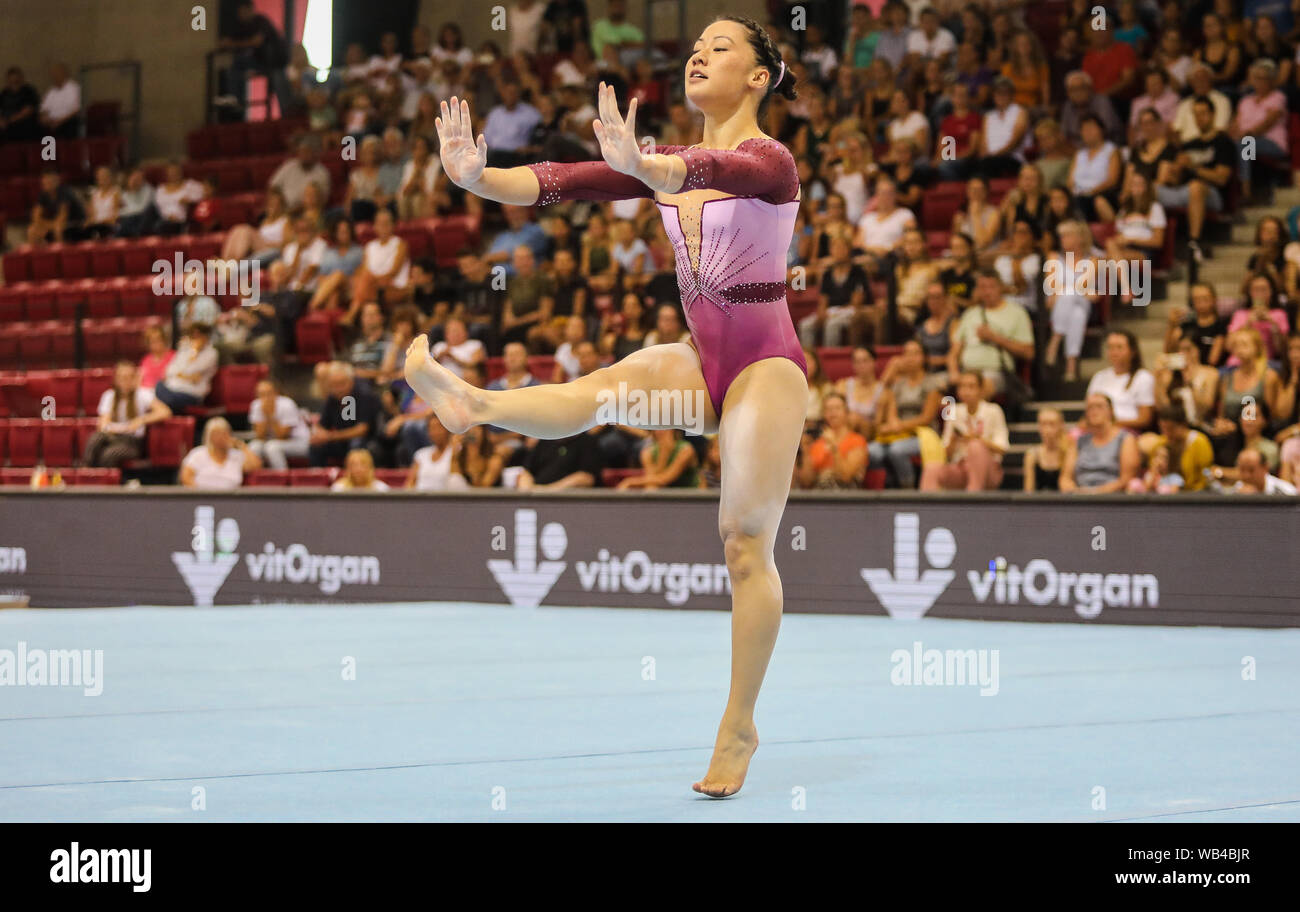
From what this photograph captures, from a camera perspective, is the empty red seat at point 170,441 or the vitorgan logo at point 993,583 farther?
the empty red seat at point 170,441

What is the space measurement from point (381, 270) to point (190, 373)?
1.83 metres

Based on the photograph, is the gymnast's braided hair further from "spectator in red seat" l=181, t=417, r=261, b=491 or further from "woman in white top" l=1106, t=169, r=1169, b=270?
"spectator in red seat" l=181, t=417, r=261, b=491

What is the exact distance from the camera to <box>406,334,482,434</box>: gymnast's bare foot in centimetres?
383

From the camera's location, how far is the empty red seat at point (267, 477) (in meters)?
11.9

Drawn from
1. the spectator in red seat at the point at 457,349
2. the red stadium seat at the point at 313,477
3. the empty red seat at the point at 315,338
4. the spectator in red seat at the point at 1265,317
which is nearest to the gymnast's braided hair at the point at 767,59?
the spectator in red seat at the point at 1265,317

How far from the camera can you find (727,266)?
4066mm

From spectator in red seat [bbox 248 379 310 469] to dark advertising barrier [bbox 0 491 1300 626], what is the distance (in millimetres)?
1844

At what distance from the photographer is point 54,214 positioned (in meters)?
17.4

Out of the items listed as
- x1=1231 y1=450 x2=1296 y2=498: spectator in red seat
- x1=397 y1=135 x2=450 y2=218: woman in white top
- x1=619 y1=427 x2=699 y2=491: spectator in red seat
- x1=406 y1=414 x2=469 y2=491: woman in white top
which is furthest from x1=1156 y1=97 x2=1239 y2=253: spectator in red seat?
x1=397 y1=135 x2=450 y2=218: woman in white top

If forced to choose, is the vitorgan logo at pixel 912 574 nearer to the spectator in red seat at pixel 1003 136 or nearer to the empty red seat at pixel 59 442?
the spectator in red seat at pixel 1003 136

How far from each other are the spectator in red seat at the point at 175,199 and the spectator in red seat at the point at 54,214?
1044mm

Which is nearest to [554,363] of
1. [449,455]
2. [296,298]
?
[449,455]

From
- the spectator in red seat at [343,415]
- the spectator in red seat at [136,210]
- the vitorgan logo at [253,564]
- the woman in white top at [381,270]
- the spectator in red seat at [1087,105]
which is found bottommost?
the vitorgan logo at [253,564]

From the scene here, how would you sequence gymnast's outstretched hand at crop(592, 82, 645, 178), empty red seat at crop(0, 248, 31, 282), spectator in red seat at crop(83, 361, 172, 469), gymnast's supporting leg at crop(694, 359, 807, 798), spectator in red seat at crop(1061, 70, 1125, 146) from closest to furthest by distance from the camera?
1. gymnast's outstretched hand at crop(592, 82, 645, 178)
2. gymnast's supporting leg at crop(694, 359, 807, 798)
3. spectator in red seat at crop(1061, 70, 1125, 146)
4. spectator in red seat at crop(83, 361, 172, 469)
5. empty red seat at crop(0, 248, 31, 282)
